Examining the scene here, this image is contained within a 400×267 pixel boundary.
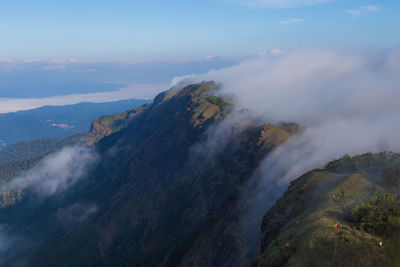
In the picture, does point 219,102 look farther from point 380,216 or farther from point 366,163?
point 380,216

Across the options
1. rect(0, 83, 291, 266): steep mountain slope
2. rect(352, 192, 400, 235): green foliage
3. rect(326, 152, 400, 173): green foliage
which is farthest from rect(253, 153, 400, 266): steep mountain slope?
rect(0, 83, 291, 266): steep mountain slope

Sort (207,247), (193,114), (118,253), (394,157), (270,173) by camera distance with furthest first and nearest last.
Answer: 1. (193,114)
2. (118,253)
3. (270,173)
4. (207,247)
5. (394,157)

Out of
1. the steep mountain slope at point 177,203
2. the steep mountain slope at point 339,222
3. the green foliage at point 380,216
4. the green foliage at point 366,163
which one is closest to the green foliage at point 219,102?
the steep mountain slope at point 177,203

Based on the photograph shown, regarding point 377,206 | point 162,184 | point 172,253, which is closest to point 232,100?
point 162,184

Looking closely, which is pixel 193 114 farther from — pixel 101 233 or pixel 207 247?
pixel 207 247

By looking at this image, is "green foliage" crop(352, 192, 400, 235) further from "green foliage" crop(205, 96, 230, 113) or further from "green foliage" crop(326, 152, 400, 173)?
"green foliage" crop(205, 96, 230, 113)

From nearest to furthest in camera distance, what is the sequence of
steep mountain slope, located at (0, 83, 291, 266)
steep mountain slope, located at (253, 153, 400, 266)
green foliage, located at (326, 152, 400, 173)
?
steep mountain slope, located at (253, 153, 400, 266) → green foliage, located at (326, 152, 400, 173) → steep mountain slope, located at (0, 83, 291, 266)

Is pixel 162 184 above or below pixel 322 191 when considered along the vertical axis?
below
